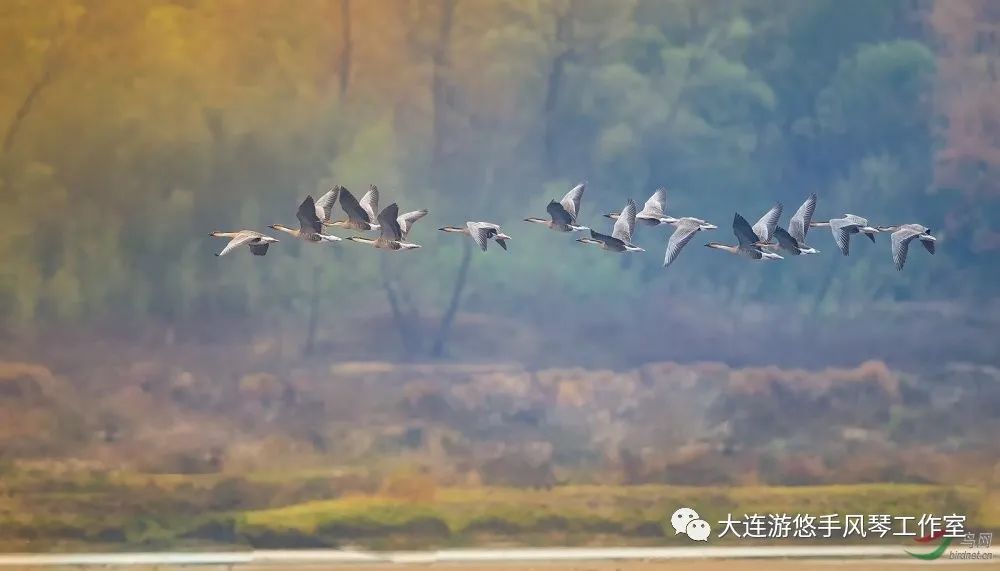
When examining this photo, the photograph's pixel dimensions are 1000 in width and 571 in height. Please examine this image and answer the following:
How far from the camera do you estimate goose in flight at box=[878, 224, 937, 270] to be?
443 centimetres

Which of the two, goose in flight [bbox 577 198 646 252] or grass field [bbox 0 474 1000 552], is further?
goose in flight [bbox 577 198 646 252]

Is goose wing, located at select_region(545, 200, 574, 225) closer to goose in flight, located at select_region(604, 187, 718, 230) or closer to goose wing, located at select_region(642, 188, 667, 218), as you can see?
goose in flight, located at select_region(604, 187, 718, 230)

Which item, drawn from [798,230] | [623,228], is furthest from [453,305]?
[798,230]

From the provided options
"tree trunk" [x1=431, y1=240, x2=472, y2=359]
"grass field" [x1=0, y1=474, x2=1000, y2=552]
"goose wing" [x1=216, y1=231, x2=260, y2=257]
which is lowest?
"grass field" [x1=0, y1=474, x2=1000, y2=552]

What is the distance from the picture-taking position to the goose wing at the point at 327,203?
14.2 ft

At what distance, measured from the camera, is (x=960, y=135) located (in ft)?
14.6

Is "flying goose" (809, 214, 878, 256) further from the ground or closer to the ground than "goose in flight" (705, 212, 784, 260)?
further from the ground

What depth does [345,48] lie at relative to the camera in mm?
4398

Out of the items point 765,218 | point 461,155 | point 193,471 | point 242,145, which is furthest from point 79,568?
point 765,218

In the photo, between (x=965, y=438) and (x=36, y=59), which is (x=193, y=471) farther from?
(x=965, y=438)

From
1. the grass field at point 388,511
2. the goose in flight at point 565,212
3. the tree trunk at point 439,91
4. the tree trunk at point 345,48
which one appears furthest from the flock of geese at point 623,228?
the grass field at point 388,511

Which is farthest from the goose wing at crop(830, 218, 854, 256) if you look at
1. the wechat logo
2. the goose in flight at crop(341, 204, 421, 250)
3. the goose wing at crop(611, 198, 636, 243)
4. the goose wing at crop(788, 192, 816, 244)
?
the goose in flight at crop(341, 204, 421, 250)

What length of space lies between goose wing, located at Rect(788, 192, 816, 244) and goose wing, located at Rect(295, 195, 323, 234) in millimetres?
1862

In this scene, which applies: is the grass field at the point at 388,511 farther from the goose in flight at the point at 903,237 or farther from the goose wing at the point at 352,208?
the goose wing at the point at 352,208
